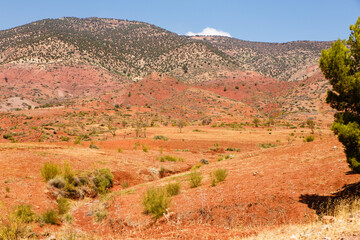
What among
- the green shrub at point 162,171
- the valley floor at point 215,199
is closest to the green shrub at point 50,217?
the valley floor at point 215,199

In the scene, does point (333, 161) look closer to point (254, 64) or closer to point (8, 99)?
point (8, 99)

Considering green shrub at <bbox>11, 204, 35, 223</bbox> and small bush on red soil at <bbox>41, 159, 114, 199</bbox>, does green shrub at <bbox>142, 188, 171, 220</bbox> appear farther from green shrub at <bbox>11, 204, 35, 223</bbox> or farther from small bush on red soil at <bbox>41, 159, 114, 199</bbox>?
small bush on red soil at <bbox>41, 159, 114, 199</bbox>

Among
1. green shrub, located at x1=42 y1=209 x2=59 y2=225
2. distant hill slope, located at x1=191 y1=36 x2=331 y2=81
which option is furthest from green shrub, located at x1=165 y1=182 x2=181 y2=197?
distant hill slope, located at x1=191 y1=36 x2=331 y2=81

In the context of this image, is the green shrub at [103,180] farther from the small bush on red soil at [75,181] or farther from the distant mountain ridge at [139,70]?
the distant mountain ridge at [139,70]

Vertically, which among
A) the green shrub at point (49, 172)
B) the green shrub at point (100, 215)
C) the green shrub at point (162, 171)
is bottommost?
the green shrub at point (162, 171)

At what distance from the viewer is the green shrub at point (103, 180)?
1387cm

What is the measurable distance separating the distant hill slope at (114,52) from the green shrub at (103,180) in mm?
90736

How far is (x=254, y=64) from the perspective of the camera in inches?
5404

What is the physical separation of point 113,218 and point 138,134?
2851cm

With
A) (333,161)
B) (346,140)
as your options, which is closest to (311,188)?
(346,140)

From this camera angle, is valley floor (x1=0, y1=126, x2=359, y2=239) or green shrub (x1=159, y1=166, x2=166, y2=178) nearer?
valley floor (x1=0, y1=126, x2=359, y2=239)

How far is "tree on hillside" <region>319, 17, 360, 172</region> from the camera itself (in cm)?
661

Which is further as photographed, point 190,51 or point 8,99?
point 190,51

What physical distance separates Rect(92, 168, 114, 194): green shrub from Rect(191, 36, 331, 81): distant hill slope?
107m
